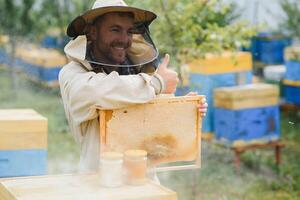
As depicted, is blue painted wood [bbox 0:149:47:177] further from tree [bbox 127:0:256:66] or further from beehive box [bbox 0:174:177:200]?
tree [bbox 127:0:256:66]

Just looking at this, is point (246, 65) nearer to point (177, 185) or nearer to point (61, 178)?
point (177, 185)

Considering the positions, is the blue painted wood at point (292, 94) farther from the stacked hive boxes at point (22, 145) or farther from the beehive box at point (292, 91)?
the stacked hive boxes at point (22, 145)

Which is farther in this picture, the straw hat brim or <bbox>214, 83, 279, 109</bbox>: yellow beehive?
<bbox>214, 83, 279, 109</bbox>: yellow beehive

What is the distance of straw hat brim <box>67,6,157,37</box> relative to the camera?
2320mm

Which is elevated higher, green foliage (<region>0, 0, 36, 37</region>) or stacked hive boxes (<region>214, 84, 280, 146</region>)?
green foliage (<region>0, 0, 36, 37</region>)

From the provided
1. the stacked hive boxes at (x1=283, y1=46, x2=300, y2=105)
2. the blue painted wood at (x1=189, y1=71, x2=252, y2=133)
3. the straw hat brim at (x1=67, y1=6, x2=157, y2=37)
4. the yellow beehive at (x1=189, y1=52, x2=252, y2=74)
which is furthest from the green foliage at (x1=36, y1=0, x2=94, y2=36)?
the straw hat brim at (x1=67, y1=6, x2=157, y2=37)

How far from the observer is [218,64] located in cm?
597

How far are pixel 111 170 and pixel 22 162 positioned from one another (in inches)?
56.3

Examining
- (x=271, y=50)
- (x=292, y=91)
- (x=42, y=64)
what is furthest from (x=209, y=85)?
(x=42, y=64)

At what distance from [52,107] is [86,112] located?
6.80 meters

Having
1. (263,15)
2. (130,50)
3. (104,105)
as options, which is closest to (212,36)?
(130,50)

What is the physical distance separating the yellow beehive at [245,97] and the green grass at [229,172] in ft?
1.98

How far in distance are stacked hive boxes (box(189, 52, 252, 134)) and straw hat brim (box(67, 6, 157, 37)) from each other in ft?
10.8

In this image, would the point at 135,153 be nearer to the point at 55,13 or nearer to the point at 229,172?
the point at 229,172
